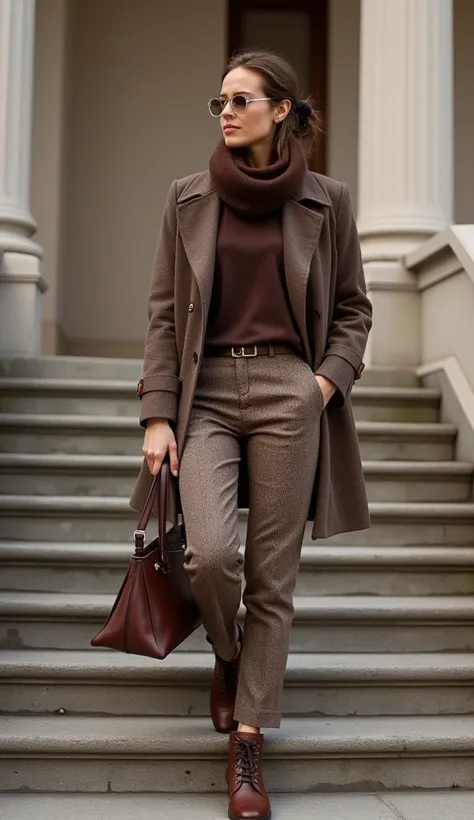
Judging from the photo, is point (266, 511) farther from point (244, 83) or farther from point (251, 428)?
point (244, 83)

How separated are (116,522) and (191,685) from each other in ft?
3.12

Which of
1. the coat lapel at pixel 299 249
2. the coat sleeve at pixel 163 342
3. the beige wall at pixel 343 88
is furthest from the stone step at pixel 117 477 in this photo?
the beige wall at pixel 343 88

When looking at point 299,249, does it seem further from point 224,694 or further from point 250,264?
point 224,694

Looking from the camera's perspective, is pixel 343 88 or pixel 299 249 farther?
pixel 343 88

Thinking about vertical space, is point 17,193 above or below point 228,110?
above

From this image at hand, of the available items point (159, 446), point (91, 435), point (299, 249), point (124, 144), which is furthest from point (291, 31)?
point (159, 446)

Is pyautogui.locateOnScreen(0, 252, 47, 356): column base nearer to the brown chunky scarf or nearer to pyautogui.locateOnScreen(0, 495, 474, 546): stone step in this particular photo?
pyautogui.locateOnScreen(0, 495, 474, 546): stone step

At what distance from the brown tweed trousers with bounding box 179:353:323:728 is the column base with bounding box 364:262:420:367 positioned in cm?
275

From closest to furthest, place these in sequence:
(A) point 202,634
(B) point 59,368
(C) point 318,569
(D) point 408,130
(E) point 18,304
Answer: (A) point 202,634 < (C) point 318,569 < (B) point 59,368 < (E) point 18,304 < (D) point 408,130

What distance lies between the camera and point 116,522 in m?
4.09

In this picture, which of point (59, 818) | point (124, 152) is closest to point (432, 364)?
point (59, 818)

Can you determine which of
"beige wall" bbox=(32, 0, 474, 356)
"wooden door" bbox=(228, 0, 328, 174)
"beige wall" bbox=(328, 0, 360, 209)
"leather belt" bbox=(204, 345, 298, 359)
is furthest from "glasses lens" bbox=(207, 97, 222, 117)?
"wooden door" bbox=(228, 0, 328, 174)

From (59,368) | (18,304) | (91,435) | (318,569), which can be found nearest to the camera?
(318,569)

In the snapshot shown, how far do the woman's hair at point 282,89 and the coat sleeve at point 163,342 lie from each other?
0.35 meters
